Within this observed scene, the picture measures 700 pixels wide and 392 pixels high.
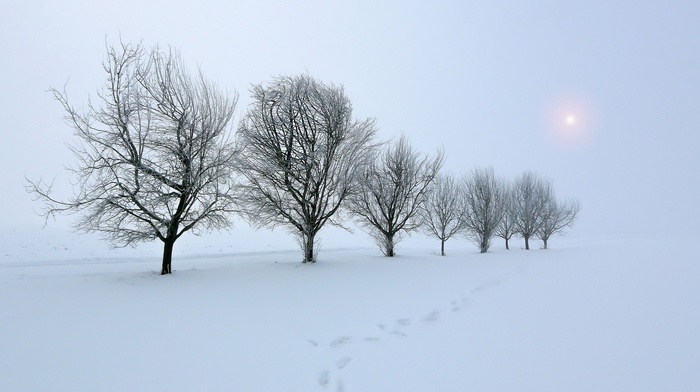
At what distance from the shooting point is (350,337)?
4230 millimetres

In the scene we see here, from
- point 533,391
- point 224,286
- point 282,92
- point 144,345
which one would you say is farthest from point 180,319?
point 282,92

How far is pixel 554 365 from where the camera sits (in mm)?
3162

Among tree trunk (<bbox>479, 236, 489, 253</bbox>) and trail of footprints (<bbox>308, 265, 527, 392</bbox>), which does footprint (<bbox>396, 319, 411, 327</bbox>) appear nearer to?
trail of footprints (<bbox>308, 265, 527, 392</bbox>)

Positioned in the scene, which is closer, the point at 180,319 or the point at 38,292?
the point at 180,319

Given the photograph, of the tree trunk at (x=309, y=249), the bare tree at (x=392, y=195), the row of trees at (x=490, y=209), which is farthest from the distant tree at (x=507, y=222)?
the tree trunk at (x=309, y=249)

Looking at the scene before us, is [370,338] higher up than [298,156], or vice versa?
[298,156]

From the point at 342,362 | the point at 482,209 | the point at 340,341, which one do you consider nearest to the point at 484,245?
the point at 482,209

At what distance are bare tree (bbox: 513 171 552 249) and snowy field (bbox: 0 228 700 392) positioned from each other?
22.8 m

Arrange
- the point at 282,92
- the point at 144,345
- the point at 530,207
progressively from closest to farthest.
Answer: the point at 144,345
the point at 282,92
the point at 530,207

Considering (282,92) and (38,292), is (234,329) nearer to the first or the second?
(38,292)

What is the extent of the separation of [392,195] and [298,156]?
708 cm

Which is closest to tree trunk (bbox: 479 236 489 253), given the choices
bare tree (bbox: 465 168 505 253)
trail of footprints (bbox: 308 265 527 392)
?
bare tree (bbox: 465 168 505 253)

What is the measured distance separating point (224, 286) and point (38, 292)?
4.04m

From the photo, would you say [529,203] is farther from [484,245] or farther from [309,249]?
[309,249]
